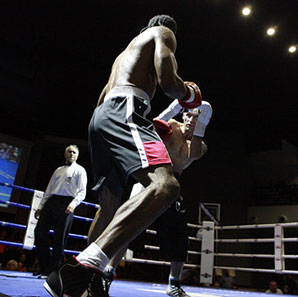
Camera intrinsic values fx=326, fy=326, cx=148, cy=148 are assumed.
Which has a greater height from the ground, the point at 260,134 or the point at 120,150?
the point at 260,134

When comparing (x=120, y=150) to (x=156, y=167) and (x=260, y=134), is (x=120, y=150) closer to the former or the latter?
(x=156, y=167)

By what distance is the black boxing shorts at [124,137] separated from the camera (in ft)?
3.53

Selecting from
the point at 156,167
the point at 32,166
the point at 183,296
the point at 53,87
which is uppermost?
the point at 53,87

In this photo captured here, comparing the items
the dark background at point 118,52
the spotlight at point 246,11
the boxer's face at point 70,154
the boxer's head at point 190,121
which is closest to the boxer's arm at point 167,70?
the boxer's head at point 190,121

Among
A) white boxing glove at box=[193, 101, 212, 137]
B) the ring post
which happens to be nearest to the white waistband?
white boxing glove at box=[193, 101, 212, 137]

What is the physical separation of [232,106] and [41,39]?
15.5 ft

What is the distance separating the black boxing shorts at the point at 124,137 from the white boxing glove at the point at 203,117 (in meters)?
0.61

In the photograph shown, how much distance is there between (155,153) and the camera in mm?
1070

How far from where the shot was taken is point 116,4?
17.4ft

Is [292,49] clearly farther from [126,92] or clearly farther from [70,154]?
[126,92]

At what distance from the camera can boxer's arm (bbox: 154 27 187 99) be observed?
120 cm

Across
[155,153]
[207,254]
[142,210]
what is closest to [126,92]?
[155,153]

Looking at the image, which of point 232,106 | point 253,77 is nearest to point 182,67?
point 253,77

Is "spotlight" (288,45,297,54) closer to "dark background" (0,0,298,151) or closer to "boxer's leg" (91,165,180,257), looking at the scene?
"dark background" (0,0,298,151)
